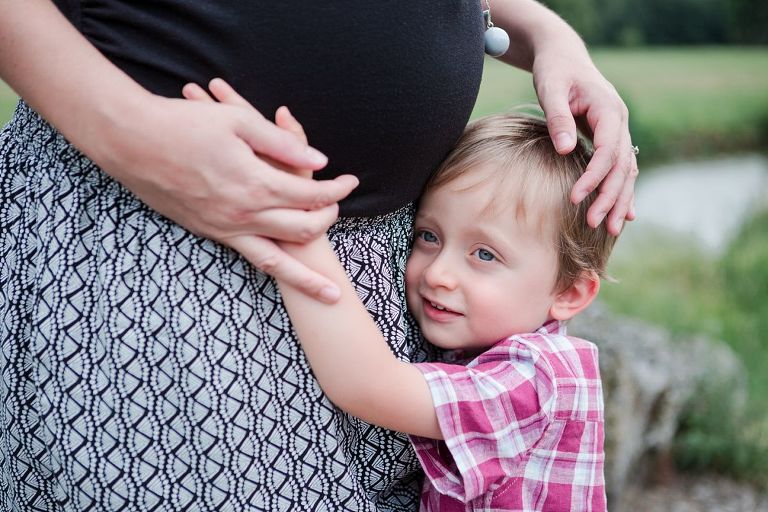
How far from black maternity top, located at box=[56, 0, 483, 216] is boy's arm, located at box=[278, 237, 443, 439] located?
10 centimetres

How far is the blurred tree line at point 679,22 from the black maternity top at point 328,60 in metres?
5.38

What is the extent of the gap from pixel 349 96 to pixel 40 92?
0.37 meters

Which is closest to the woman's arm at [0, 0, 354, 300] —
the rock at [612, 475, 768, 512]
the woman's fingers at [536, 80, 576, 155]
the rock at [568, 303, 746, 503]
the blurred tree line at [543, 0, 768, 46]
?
the woman's fingers at [536, 80, 576, 155]

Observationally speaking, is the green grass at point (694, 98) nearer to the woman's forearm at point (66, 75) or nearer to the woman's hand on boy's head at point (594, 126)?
the woman's hand on boy's head at point (594, 126)

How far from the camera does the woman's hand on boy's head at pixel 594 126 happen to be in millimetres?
1223

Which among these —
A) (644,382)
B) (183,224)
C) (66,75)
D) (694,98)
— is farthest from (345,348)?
(694,98)

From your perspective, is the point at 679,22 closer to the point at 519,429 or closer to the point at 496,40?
the point at 496,40

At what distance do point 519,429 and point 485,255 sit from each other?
0.97ft

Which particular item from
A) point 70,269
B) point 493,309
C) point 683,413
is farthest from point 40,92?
point 683,413

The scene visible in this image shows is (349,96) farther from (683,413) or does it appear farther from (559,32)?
(683,413)

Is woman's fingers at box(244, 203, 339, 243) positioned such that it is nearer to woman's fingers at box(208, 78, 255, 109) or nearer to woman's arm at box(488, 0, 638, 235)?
woman's fingers at box(208, 78, 255, 109)

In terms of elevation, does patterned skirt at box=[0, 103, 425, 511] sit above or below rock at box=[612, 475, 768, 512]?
above

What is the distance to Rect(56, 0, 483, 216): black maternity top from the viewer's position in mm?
924

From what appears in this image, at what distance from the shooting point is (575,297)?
1.35 m
